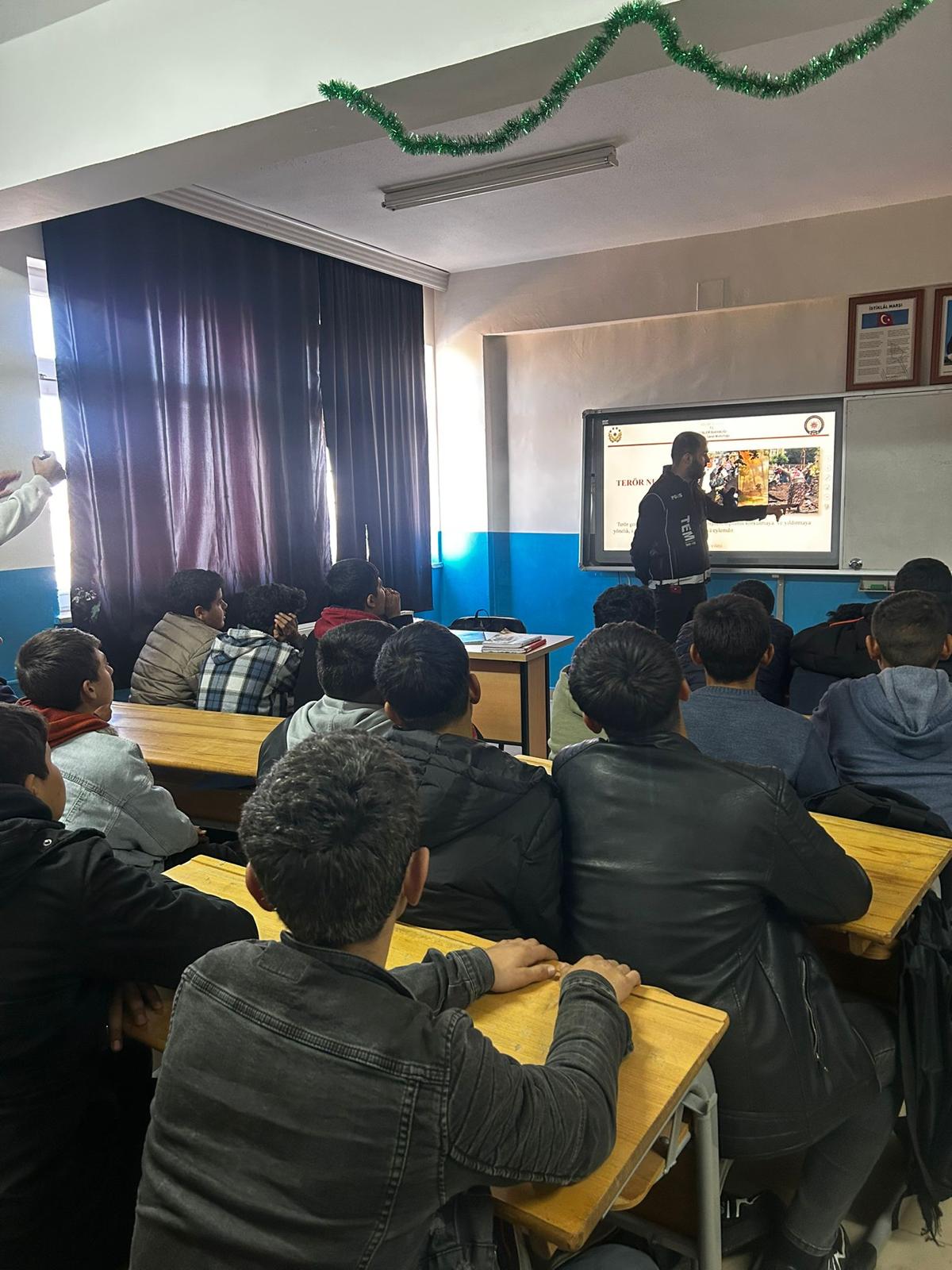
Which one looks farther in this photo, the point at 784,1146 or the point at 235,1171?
the point at 784,1146

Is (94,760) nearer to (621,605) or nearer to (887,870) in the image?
(887,870)

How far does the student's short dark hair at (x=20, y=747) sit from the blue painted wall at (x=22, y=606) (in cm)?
290

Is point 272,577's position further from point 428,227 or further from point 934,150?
point 934,150

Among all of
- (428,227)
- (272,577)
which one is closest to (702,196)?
(428,227)

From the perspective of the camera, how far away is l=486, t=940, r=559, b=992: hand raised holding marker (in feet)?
4.24

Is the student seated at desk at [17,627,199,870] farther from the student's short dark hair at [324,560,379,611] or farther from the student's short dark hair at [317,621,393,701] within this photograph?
the student's short dark hair at [324,560,379,611]

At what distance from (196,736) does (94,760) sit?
3.55ft

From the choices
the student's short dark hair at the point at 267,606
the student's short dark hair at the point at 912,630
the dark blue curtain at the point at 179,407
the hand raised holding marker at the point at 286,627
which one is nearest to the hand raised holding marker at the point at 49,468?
the dark blue curtain at the point at 179,407

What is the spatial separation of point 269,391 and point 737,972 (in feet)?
15.4

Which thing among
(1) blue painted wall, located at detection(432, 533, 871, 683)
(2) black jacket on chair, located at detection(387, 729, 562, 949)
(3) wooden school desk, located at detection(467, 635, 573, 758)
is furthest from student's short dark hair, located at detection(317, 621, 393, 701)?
(1) blue painted wall, located at detection(432, 533, 871, 683)

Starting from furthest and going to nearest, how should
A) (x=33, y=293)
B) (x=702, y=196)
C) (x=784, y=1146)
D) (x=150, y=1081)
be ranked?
(x=702, y=196) → (x=33, y=293) → (x=150, y=1081) → (x=784, y=1146)

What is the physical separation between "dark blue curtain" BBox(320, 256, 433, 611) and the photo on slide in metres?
2.10

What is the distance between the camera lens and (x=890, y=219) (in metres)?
5.27

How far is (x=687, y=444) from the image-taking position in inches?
231
